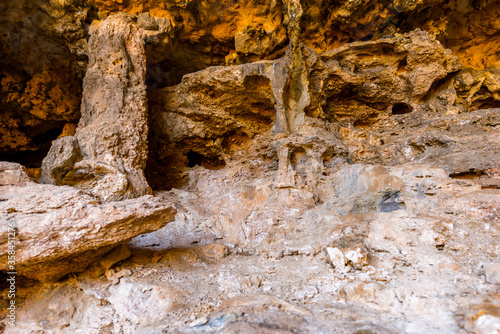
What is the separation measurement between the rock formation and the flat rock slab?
0.02m

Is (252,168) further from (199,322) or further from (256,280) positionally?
(199,322)

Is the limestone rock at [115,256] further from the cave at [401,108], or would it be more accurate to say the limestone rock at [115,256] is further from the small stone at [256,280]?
the cave at [401,108]

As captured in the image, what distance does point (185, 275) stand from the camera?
246 centimetres

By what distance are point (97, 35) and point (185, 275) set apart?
4048 millimetres

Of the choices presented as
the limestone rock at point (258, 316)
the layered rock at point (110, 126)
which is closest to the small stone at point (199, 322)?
the limestone rock at point (258, 316)

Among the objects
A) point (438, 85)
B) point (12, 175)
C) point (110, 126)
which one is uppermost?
point (438, 85)

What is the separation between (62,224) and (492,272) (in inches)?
116

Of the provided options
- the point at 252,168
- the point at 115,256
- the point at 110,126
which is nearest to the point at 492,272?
the point at 115,256

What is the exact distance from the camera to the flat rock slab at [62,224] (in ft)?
6.41

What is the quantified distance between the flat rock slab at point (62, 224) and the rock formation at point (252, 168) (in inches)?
0.6

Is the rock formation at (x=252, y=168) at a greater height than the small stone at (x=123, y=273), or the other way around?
the rock formation at (x=252, y=168)

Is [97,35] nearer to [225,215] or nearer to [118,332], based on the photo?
[225,215]

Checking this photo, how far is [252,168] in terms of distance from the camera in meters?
5.14

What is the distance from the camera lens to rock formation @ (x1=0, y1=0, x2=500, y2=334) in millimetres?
1961
